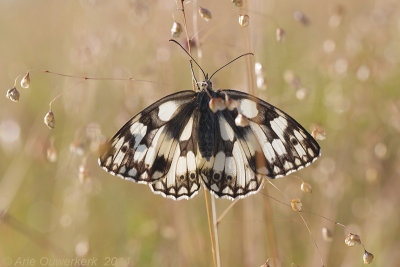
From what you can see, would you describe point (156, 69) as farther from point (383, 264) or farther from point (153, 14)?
point (383, 264)

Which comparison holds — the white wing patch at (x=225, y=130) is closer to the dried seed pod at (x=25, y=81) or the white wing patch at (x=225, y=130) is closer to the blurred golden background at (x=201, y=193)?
the blurred golden background at (x=201, y=193)

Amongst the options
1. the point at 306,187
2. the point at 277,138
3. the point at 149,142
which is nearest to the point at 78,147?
the point at 149,142

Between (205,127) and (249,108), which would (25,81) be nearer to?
(205,127)

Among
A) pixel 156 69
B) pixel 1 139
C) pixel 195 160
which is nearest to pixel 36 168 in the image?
pixel 1 139

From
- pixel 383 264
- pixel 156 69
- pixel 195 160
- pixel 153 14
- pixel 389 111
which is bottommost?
pixel 383 264

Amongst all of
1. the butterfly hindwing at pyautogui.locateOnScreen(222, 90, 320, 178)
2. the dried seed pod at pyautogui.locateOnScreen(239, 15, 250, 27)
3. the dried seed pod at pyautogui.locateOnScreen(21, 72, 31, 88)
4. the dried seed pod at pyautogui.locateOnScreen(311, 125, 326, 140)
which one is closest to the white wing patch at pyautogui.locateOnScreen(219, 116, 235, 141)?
the butterfly hindwing at pyautogui.locateOnScreen(222, 90, 320, 178)

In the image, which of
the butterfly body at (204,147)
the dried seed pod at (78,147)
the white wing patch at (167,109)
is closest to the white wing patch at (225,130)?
the butterfly body at (204,147)
